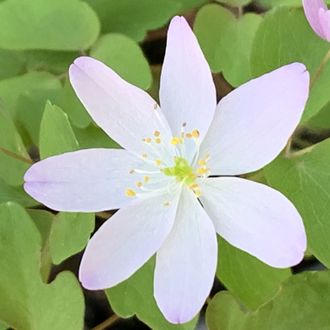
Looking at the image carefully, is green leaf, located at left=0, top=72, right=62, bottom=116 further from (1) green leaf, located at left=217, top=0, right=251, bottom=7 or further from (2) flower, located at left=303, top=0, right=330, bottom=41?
Result: (2) flower, located at left=303, top=0, right=330, bottom=41

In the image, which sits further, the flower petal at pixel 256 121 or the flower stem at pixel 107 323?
the flower stem at pixel 107 323

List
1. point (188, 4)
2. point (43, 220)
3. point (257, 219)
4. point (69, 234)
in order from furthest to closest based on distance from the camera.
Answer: point (188, 4) < point (43, 220) < point (69, 234) < point (257, 219)

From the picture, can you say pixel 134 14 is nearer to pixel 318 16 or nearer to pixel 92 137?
pixel 92 137

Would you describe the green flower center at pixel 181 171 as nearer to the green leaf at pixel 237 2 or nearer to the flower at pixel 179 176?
the flower at pixel 179 176

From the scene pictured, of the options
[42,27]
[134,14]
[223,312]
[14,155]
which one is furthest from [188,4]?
[223,312]

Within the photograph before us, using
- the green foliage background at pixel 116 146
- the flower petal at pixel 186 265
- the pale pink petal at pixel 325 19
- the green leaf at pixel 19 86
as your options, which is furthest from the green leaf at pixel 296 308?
the green leaf at pixel 19 86

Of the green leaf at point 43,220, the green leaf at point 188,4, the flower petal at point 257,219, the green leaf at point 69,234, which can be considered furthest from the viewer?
the green leaf at point 188,4

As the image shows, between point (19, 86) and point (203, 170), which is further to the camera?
point (19, 86)
